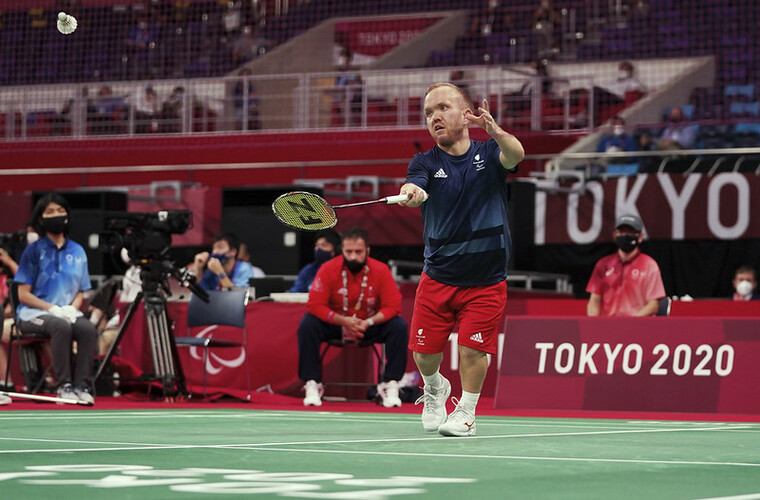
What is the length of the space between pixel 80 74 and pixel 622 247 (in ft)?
59.5

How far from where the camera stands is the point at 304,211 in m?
6.87

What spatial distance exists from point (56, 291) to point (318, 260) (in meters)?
3.52

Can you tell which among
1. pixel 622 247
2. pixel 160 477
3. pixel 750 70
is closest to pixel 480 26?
pixel 750 70

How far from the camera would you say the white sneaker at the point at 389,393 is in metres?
12.2

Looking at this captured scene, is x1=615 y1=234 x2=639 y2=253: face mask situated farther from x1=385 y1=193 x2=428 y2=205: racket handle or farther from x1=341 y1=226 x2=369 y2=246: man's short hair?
x1=385 y1=193 x2=428 y2=205: racket handle

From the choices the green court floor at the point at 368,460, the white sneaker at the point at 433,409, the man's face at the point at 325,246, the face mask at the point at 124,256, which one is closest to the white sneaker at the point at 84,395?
the face mask at the point at 124,256

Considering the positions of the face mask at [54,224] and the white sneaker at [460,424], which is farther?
the face mask at [54,224]

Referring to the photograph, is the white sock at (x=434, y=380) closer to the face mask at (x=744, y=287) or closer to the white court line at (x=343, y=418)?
the white court line at (x=343, y=418)

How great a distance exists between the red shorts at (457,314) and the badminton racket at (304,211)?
76 cm

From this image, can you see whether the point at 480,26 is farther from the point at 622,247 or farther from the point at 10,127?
the point at 622,247

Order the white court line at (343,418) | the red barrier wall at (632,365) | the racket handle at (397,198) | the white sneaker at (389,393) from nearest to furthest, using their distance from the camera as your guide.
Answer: the racket handle at (397,198) → the white court line at (343,418) → the red barrier wall at (632,365) → the white sneaker at (389,393)

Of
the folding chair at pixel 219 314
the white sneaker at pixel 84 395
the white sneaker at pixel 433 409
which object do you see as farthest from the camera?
the folding chair at pixel 219 314

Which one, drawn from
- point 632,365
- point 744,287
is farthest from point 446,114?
point 744,287

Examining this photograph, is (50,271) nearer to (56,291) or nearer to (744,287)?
(56,291)
